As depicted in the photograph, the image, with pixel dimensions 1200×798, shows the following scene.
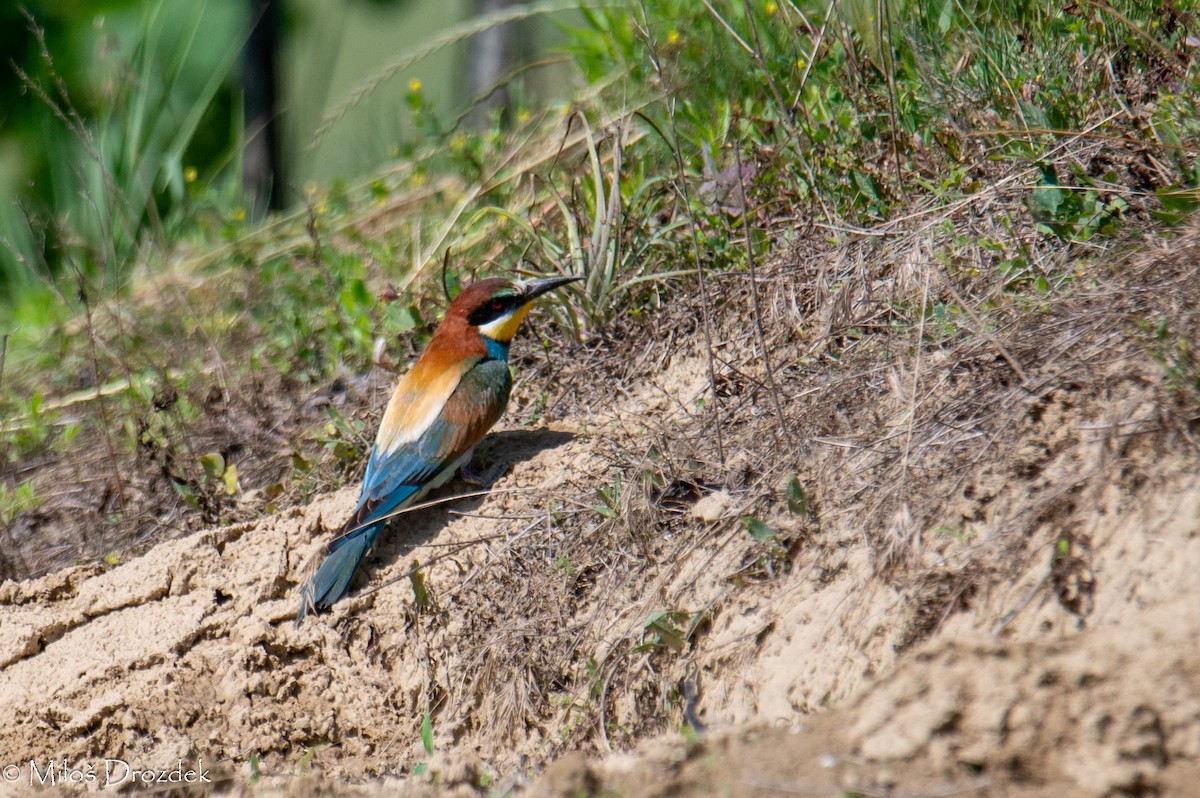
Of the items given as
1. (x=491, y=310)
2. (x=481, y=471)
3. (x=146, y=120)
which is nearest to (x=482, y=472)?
(x=481, y=471)

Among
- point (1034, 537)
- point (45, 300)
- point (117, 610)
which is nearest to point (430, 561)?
point (117, 610)

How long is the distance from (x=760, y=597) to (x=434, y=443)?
3.95 ft

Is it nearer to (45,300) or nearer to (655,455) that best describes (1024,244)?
(655,455)

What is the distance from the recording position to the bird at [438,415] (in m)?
3.08

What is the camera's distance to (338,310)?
428cm

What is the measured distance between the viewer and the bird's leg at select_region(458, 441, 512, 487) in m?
3.44

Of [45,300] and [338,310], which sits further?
[45,300]

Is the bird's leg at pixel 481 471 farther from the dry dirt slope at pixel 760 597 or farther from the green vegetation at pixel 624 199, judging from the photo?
the green vegetation at pixel 624 199

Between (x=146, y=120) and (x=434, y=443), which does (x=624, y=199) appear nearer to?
(x=434, y=443)

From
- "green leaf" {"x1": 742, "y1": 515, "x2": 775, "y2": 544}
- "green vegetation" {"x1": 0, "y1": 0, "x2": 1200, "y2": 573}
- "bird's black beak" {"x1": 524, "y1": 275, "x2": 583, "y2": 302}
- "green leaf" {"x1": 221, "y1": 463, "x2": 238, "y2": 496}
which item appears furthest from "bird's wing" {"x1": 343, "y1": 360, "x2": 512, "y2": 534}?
"green leaf" {"x1": 742, "y1": 515, "x2": 775, "y2": 544}

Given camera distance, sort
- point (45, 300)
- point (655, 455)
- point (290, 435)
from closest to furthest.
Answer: point (655, 455)
point (290, 435)
point (45, 300)

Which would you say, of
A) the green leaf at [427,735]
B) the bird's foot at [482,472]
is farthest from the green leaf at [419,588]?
the bird's foot at [482,472]

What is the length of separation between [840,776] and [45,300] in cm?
491

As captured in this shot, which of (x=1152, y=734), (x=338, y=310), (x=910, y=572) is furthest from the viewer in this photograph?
(x=338, y=310)
